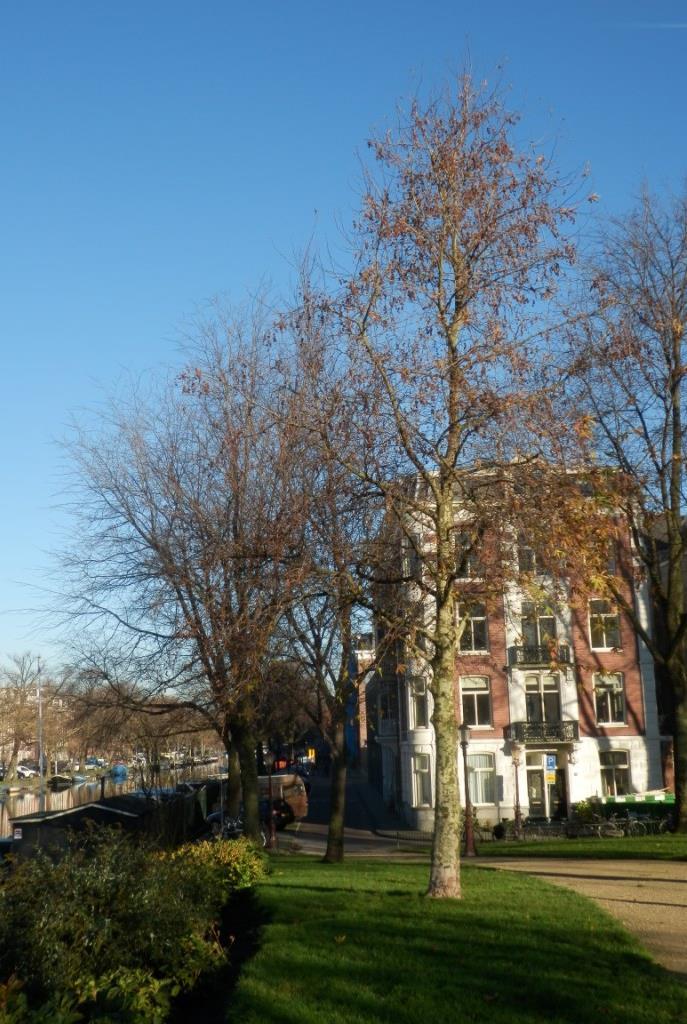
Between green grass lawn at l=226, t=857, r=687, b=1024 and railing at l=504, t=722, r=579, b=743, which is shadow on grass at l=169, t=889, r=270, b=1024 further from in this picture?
railing at l=504, t=722, r=579, b=743

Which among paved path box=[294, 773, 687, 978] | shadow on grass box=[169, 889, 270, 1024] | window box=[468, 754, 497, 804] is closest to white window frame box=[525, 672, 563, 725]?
window box=[468, 754, 497, 804]

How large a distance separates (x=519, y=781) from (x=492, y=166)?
120ft

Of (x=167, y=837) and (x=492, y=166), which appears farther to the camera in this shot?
(x=167, y=837)

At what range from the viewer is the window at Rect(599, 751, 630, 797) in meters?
47.2

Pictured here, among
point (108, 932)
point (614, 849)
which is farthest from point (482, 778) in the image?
point (108, 932)

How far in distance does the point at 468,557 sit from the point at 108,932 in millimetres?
6193

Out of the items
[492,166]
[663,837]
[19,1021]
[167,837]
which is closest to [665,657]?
[663,837]

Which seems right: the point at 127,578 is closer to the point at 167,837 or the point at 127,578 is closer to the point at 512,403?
the point at 167,837

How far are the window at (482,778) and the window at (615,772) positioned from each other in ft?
15.2

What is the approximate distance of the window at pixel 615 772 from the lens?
47.2 metres

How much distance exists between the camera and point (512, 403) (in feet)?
43.3

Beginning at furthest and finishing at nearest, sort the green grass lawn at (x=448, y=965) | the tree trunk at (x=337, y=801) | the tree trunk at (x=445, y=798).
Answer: the tree trunk at (x=337, y=801)
the tree trunk at (x=445, y=798)
the green grass lawn at (x=448, y=965)

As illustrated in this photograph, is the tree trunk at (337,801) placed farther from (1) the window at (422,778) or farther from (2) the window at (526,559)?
(1) the window at (422,778)

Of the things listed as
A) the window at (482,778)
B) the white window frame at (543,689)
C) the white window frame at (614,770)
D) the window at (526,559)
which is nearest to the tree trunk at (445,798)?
the window at (526,559)
